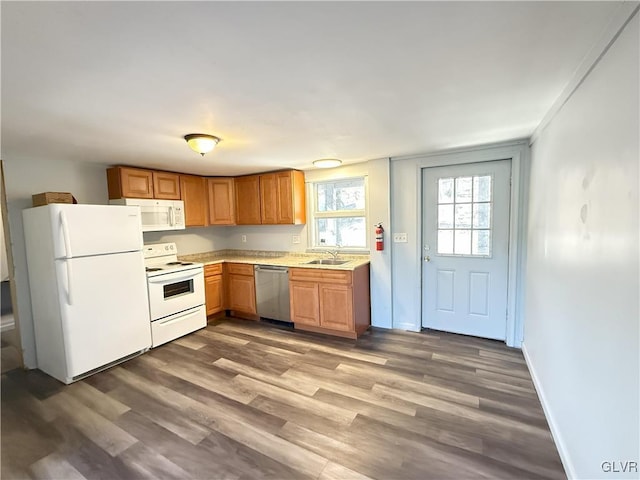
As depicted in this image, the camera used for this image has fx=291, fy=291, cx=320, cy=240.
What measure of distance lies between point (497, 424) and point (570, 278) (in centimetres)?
113

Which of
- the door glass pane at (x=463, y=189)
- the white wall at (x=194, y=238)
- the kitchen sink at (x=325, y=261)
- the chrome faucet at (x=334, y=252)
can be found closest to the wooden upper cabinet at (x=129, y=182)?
the white wall at (x=194, y=238)

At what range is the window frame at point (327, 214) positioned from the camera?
3.90 metres

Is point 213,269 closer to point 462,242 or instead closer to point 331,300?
point 331,300

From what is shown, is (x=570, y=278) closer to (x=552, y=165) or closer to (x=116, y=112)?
(x=552, y=165)

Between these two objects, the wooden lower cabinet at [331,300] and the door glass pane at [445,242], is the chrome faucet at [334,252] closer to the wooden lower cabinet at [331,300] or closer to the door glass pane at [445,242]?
the wooden lower cabinet at [331,300]

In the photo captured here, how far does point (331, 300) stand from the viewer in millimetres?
3553

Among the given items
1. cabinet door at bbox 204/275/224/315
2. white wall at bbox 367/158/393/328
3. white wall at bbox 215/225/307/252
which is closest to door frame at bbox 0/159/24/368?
cabinet door at bbox 204/275/224/315

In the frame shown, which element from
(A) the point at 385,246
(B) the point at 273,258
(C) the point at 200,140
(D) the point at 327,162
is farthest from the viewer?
(B) the point at 273,258

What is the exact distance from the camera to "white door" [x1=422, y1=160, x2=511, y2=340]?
3.19 metres

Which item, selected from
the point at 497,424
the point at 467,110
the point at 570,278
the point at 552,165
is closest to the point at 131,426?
the point at 497,424

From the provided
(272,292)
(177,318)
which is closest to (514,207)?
(272,292)

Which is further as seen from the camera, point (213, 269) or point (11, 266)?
point (213, 269)

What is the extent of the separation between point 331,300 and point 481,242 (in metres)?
1.85

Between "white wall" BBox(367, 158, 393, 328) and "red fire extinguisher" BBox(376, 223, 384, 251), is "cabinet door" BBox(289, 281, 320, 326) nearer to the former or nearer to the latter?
"white wall" BBox(367, 158, 393, 328)
